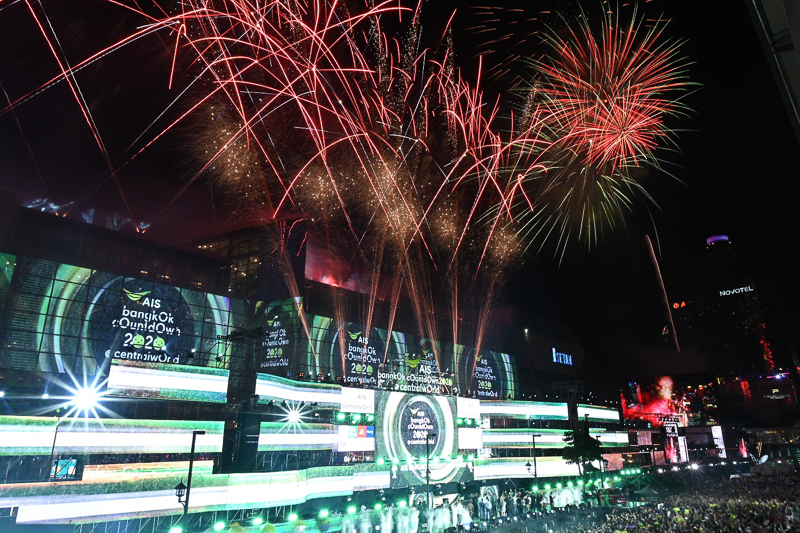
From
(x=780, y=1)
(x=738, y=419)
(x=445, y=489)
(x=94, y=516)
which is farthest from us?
(x=738, y=419)

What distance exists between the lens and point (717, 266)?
508 feet

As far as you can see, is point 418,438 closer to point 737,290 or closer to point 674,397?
point 674,397

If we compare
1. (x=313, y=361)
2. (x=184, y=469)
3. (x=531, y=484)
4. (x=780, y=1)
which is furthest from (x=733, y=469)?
(x=780, y=1)

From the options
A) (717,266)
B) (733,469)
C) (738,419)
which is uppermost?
(717,266)

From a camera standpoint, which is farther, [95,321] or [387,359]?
[387,359]

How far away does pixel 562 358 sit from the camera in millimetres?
86500

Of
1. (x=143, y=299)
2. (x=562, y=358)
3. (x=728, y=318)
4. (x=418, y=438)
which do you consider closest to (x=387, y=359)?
(x=418, y=438)

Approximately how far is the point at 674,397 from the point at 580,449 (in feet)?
263

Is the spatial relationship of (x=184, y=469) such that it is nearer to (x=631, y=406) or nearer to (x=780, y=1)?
(x=780, y=1)

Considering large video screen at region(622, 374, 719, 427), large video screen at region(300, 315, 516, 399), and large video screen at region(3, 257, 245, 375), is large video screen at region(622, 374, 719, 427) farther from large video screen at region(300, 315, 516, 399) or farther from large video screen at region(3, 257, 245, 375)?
large video screen at region(3, 257, 245, 375)

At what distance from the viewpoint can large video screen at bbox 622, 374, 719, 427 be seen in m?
116

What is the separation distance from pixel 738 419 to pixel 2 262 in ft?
433

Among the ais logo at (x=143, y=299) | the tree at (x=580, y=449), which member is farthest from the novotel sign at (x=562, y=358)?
the ais logo at (x=143, y=299)

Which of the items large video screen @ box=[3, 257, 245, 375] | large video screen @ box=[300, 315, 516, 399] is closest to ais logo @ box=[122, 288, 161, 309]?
large video screen @ box=[3, 257, 245, 375]
